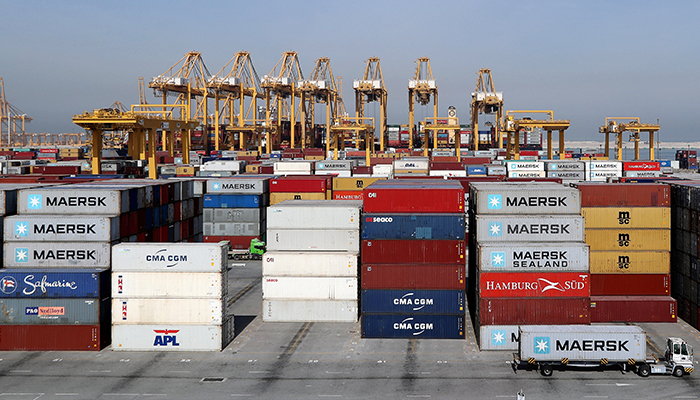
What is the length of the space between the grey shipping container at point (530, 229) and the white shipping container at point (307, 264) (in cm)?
833

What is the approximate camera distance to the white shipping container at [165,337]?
3369cm

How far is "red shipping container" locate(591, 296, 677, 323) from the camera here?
38125 mm

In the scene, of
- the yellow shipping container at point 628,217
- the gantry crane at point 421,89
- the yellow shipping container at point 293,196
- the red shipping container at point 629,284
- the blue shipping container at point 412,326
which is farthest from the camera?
the gantry crane at point 421,89

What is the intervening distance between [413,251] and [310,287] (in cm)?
736

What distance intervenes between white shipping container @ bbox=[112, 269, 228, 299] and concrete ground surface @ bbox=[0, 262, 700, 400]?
317cm

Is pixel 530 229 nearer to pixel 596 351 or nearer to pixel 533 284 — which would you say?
pixel 533 284

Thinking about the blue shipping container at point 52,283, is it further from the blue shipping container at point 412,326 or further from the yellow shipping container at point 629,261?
the yellow shipping container at point 629,261

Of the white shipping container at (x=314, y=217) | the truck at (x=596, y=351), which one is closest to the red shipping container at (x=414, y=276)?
the white shipping container at (x=314, y=217)

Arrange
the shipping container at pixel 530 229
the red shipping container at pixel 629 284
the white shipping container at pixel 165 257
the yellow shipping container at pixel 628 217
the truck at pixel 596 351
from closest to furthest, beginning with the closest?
the truck at pixel 596 351, the white shipping container at pixel 165 257, the shipping container at pixel 530 229, the yellow shipping container at pixel 628 217, the red shipping container at pixel 629 284

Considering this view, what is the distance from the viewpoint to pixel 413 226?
3491 centimetres

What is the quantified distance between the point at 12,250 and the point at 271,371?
52.5 feet

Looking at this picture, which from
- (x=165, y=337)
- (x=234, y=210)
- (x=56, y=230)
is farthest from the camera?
(x=234, y=210)

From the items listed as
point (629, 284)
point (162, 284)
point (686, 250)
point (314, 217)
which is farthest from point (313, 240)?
point (686, 250)

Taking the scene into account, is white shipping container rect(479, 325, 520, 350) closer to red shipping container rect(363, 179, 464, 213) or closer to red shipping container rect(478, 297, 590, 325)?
red shipping container rect(478, 297, 590, 325)
